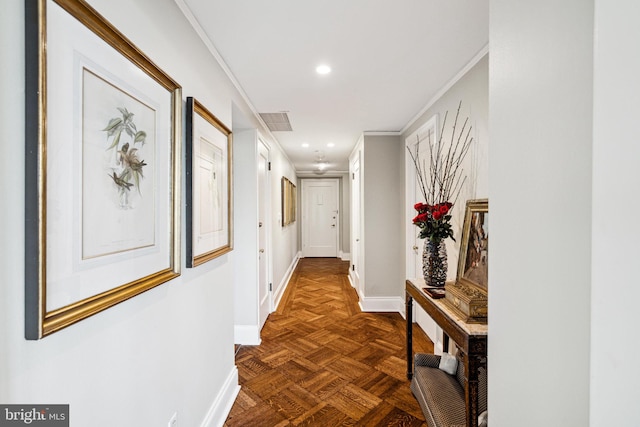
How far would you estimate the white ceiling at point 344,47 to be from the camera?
145 centimetres

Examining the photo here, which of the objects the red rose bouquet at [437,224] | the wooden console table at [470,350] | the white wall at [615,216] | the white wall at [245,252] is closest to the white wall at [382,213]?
the white wall at [245,252]

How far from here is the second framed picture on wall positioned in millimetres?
1426

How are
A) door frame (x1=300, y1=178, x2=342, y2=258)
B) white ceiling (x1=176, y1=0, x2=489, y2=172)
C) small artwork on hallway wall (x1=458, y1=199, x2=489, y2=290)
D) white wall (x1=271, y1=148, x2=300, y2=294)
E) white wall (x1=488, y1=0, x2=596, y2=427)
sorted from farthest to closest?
door frame (x1=300, y1=178, x2=342, y2=258) < white wall (x1=271, y1=148, x2=300, y2=294) < small artwork on hallway wall (x1=458, y1=199, x2=489, y2=290) < white ceiling (x1=176, y1=0, x2=489, y2=172) < white wall (x1=488, y1=0, x2=596, y2=427)

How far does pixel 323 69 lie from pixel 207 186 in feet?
3.72

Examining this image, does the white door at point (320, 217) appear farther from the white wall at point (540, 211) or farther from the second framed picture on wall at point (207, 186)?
the white wall at point (540, 211)

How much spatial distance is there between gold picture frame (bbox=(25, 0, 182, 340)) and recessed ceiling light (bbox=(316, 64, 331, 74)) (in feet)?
3.75

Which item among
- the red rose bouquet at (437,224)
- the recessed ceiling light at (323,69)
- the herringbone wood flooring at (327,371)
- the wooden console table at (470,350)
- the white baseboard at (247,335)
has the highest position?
the recessed ceiling light at (323,69)

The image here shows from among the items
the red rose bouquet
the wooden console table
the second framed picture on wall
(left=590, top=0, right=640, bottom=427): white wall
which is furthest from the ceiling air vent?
(left=590, top=0, right=640, bottom=427): white wall

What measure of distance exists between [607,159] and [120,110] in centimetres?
118

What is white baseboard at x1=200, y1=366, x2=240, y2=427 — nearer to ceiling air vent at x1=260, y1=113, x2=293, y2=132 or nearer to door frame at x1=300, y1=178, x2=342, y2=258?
ceiling air vent at x1=260, y1=113, x2=293, y2=132

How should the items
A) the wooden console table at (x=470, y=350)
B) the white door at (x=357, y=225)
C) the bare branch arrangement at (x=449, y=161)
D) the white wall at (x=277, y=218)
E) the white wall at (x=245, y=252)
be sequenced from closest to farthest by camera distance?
1. the wooden console table at (x=470, y=350)
2. the bare branch arrangement at (x=449, y=161)
3. the white wall at (x=245, y=252)
4. the white wall at (x=277, y=218)
5. the white door at (x=357, y=225)

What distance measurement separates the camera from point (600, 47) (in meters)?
0.43

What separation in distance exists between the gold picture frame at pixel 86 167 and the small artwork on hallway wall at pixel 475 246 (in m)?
1.57

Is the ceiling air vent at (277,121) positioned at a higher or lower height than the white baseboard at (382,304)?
higher
